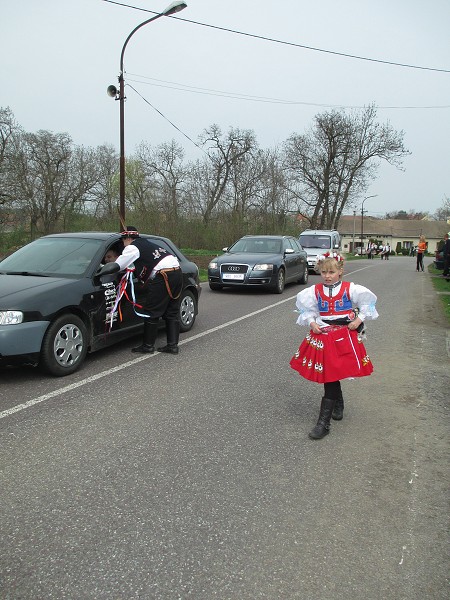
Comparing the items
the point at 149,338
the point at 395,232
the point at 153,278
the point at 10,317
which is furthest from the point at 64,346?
the point at 395,232

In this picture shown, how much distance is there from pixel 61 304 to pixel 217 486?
9.68ft

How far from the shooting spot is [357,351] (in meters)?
Answer: 3.93

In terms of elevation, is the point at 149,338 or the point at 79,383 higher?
the point at 149,338

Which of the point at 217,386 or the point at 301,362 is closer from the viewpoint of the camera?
the point at 301,362

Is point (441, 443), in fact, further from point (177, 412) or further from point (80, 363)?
point (80, 363)

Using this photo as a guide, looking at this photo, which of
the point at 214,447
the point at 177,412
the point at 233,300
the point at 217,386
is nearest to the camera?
the point at 214,447

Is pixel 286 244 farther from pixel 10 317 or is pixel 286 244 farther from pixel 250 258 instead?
pixel 10 317

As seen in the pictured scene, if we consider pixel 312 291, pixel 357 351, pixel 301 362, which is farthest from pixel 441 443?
pixel 312 291

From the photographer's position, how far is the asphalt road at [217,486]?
2.31 metres

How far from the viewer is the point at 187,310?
318 inches

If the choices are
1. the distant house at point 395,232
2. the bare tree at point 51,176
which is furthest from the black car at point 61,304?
the distant house at point 395,232

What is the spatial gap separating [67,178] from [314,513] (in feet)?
149

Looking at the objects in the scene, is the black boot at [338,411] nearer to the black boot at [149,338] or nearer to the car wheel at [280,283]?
the black boot at [149,338]

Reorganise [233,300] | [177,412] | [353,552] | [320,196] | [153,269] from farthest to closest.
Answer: [320,196]
[233,300]
[153,269]
[177,412]
[353,552]
